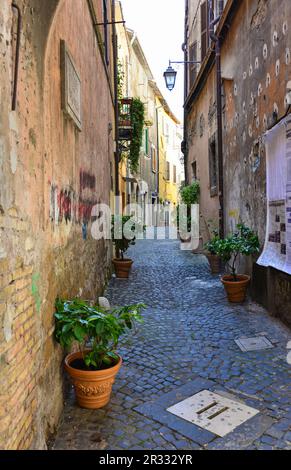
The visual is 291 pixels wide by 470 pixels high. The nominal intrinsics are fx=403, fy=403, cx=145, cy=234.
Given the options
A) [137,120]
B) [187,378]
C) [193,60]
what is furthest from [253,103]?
[193,60]

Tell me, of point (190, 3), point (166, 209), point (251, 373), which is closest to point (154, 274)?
point (251, 373)

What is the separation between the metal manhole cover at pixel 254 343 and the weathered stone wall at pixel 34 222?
1984 mm

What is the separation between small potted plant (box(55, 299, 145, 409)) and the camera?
3.00 meters

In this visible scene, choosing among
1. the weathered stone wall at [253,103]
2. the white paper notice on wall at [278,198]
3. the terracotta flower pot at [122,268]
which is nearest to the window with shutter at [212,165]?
the weathered stone wall at [253,103]

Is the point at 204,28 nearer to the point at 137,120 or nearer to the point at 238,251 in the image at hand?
the point at 137,120

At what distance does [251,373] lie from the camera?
3.80 metres

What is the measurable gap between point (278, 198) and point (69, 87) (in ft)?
9.94

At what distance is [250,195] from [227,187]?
2.05 m

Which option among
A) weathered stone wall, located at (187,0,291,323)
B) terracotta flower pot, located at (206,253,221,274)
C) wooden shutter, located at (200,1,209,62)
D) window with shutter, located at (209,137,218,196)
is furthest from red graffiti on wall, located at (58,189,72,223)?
wooden shutter, located at (200,1,209,62)

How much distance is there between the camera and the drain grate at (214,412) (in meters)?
2.90

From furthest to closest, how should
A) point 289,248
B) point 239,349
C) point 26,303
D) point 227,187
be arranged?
1. point 227,187
2. point 289,248
3. point 239,349
4. point 26,303

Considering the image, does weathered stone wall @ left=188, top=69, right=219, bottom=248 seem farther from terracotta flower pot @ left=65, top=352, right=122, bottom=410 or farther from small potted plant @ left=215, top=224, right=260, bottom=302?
terracotta flower pot @ left=65, top=352, right=122, bottom=410

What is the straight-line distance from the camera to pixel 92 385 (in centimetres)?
310

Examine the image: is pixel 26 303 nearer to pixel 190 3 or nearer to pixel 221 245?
pixel 221 245
